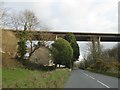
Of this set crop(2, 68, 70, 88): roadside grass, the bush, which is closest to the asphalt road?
crop(2, 68, 70, 88): roadside grass

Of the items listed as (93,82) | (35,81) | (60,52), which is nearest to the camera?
(35,81)

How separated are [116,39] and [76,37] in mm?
16905

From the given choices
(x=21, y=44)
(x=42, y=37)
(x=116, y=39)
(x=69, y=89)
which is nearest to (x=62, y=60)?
(x=42, y=37)

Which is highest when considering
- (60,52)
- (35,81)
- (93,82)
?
(60,52)

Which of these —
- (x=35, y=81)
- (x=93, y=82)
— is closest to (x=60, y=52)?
(x=93, y=82)

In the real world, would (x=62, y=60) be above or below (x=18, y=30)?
below

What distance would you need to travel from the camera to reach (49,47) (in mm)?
75125

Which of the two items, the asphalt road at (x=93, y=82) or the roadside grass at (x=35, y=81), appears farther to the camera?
the asphalt road at (x=93, y=82)

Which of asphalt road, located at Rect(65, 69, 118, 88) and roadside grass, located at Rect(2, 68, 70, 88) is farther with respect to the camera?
asphalt road, located at Rect(65, 69, 118, 88)

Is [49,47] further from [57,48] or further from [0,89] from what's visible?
[0,89]

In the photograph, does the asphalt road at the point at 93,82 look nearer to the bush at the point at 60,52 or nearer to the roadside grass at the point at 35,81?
the roadside grass at the point at 35,81

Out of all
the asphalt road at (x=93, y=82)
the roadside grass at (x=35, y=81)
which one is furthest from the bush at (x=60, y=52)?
the roadside grass at (x=35, y=81)

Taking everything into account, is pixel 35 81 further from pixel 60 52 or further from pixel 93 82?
pixel 60 52

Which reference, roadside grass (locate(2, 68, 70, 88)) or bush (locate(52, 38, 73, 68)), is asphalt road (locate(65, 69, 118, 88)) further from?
bush (locate(52, 38, 73, 68))
